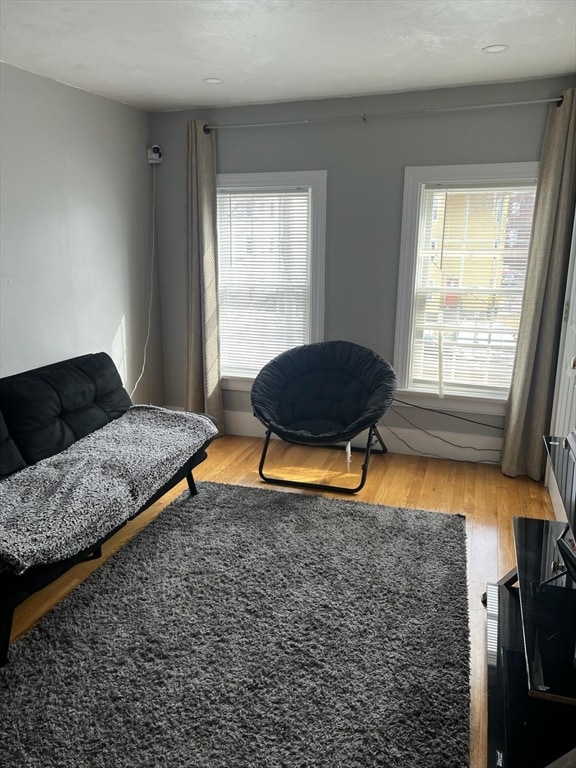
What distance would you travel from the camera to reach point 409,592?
2.37 m

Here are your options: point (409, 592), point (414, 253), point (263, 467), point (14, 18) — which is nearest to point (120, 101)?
point (14, 18)

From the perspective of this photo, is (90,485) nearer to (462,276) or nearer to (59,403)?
(59,403)

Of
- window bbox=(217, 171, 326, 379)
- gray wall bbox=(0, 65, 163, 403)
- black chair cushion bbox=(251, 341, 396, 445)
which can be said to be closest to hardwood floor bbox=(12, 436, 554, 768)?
black chair cushion bbox=(251, 341, 396, 445)

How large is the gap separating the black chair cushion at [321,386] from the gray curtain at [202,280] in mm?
672

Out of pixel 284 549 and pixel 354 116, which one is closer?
pixel 284 549

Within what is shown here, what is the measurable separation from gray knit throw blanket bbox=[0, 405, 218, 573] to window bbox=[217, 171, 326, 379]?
3.61ft

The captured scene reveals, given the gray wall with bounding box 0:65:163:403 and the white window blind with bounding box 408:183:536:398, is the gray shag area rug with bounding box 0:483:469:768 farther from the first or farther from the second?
the gray wall with bounding box 0:65:163:403

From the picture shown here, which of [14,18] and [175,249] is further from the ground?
[14,18]

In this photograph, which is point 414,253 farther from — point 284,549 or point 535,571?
point 535,571

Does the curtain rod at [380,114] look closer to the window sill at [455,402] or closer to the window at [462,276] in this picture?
the window at [462,276]

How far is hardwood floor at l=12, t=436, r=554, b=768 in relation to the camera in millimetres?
2301

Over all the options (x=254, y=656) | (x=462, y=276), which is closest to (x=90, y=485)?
(x=254, y=656)

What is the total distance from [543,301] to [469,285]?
0.49 metres

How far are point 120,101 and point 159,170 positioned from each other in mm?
540
